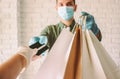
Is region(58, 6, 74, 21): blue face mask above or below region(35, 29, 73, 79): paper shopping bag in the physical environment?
above

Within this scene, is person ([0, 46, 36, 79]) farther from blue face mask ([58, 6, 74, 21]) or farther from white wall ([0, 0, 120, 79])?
white wall ([0, 0, 120, 79])

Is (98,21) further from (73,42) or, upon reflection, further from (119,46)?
(73,42)

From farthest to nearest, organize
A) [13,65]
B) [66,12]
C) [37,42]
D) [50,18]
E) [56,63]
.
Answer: [50,18] < [66,12] < [37,42] < [56,63] < [13,65]

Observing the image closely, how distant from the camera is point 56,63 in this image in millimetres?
603

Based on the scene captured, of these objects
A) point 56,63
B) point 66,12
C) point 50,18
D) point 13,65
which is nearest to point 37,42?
point 56,63

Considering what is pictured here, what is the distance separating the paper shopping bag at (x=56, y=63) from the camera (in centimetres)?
59

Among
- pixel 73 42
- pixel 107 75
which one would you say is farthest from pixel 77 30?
pixel 107 75

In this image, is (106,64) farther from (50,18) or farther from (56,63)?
(50,18)

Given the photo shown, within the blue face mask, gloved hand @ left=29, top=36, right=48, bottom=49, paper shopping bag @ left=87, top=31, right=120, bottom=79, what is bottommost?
paper shopping bag @ left=87, top=31, right=120, bottom=79

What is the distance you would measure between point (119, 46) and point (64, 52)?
5.96 ft

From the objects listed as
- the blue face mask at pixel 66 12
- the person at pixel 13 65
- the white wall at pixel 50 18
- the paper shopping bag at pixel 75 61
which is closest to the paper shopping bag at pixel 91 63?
the paper shopping bag at pixel 75 61

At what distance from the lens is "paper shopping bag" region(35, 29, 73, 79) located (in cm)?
59

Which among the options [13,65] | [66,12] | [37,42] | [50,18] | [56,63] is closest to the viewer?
[13,65]

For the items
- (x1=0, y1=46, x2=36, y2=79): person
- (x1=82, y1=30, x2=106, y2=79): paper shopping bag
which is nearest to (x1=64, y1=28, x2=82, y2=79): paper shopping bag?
(x1=82, y1=30, x2=106, y2=79): paper shopping bag
